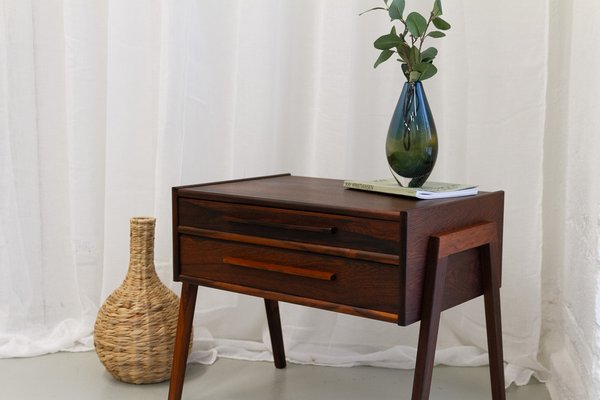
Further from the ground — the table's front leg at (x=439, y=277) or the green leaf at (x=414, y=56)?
the green leaf at (x=414, y=56)

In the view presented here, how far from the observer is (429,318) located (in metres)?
1.50

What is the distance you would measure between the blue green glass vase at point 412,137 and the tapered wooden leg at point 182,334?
0.52 meters

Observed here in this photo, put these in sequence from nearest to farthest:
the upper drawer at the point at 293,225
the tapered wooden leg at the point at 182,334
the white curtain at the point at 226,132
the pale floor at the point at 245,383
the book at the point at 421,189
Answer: the upper drawer at the point at 293,225 < the book at the point at 421,189 < the tapered wooden leg at the point at 182,334 < the pale floor at the point at 245,383 < the white curtain at the point at 226,132

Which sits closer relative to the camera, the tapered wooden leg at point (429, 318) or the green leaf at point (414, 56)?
the tapered wooden leg at point (429, 318)

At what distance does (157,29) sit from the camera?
235 centimetres

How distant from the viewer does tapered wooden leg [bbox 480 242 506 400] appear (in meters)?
1.67

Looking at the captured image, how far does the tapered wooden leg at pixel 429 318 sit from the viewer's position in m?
1.50

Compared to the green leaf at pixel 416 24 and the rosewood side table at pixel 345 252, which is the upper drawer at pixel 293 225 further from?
the green leaf at pixel 416 24

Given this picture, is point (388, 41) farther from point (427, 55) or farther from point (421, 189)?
point (421, 189)

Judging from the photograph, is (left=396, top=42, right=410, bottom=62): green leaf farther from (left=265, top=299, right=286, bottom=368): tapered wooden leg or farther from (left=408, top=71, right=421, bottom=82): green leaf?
(left=265, top=299, right=286, bottom=368): tapered wooden leg

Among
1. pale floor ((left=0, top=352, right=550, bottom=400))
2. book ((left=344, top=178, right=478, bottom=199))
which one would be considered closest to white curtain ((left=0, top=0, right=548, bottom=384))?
pale floor ((left=0, top=352, right=550, bottom=400))

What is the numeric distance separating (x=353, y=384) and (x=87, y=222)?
87 cm

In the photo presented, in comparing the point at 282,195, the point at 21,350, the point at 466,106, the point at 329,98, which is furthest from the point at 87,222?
the point at 466,106

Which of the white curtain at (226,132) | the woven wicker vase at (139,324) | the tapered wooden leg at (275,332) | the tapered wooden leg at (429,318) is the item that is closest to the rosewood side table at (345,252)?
the tapered wooden leg at (429,318)
